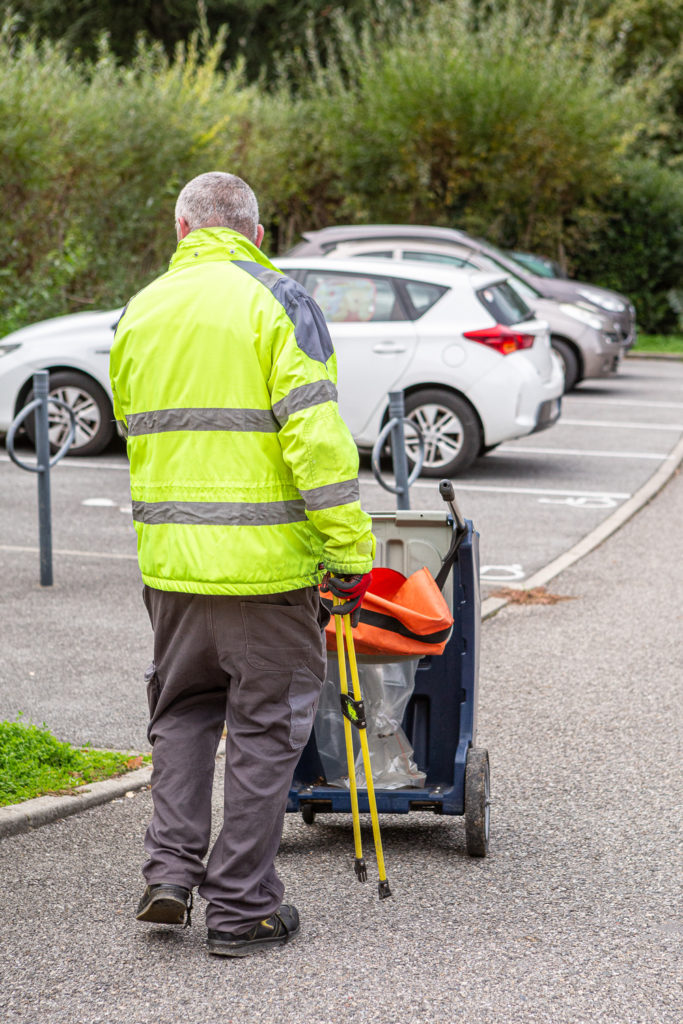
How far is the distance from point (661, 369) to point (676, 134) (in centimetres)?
1310

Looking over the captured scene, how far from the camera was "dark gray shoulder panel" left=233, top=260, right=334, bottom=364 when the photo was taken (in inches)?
134

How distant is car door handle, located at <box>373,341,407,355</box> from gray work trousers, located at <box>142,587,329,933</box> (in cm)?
816

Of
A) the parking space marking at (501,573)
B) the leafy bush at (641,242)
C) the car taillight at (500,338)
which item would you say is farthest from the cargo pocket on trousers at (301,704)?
the leafy bush at (641,242)

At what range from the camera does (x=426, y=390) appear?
11.7 metres

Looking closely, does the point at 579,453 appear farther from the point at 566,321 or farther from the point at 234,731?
the point at 234,731

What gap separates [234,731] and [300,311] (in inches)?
42.1

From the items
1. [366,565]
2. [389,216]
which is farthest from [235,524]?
[389,216]

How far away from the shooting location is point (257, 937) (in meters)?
3.54

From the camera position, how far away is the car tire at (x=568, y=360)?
18297 millimetres

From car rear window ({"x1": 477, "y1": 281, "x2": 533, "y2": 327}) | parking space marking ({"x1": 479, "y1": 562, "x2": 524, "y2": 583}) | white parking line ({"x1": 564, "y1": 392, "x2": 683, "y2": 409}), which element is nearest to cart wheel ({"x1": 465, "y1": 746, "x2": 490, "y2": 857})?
parking space marking ({"x1": 479, "y1": 562, "x2": 524, "y2": 583})

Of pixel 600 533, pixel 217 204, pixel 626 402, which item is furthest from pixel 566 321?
pixel 217 204

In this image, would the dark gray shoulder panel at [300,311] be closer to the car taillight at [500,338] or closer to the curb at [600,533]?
the curb at [600,533]

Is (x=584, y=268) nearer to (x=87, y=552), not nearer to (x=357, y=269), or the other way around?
(x=357, y=269)

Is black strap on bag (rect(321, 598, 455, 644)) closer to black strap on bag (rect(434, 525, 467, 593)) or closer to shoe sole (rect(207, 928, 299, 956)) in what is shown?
black strap on bag (rect(434, 525, 467, 593))
